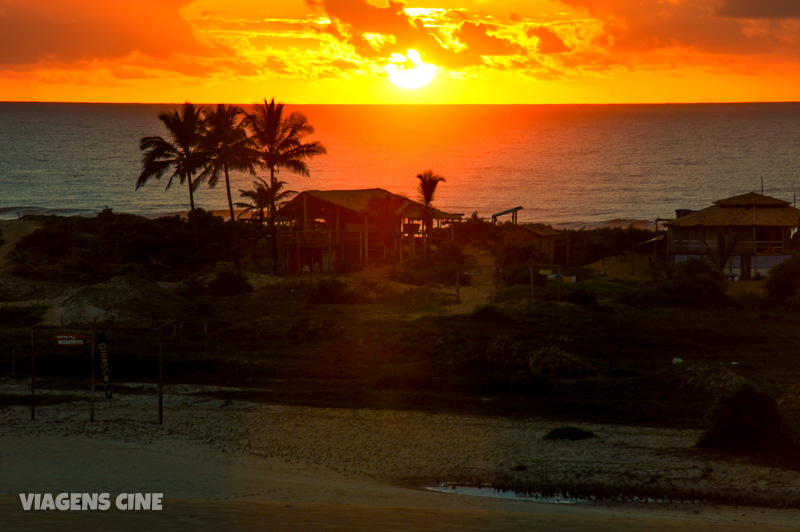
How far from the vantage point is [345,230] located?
149 feet

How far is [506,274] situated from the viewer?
134 feet

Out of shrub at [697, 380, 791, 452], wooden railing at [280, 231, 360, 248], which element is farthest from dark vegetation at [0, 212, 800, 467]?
wooden railing at [280, 231, 360, 248]

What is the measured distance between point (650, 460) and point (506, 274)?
26.4m

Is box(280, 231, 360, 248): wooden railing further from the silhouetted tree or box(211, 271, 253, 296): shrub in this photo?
box(211, 271, 253, 296): shrub

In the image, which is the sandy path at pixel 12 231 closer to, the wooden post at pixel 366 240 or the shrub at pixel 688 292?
the wooden post at pixel 366 240

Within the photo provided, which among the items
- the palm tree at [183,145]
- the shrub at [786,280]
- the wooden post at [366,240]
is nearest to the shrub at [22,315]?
the palm tree at [183,145]

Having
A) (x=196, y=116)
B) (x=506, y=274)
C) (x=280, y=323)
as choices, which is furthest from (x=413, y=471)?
(x=196, y=116)

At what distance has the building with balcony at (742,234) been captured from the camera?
1640 inches

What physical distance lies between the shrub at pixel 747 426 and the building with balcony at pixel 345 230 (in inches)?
1144

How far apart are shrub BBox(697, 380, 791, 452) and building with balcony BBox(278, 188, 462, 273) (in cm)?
2905

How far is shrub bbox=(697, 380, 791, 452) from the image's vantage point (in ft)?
49.8

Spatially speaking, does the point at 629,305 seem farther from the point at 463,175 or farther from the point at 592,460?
the point at 463,175

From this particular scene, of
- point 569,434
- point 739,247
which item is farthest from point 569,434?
point 739,247

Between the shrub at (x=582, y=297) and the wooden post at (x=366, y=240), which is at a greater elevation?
the wooden post at (x=366, y=240)
